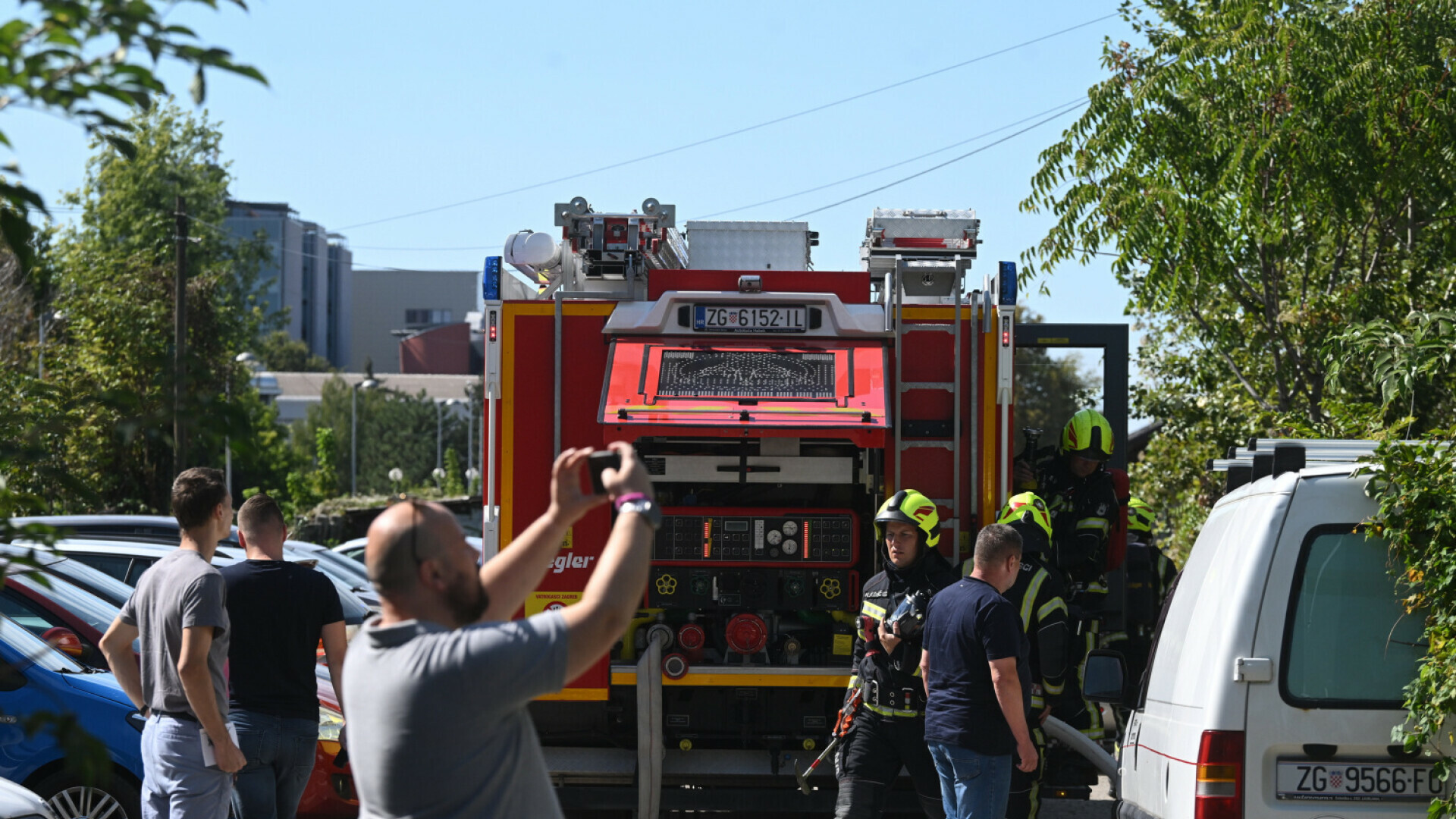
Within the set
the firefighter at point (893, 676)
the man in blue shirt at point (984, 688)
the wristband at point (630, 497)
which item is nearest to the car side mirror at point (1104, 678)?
the man in blue shirt at point (984, 688)

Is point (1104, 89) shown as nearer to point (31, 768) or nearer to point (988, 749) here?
point (988, 749)

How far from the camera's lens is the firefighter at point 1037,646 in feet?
21.0

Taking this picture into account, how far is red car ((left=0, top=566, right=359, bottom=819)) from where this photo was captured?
7480 millimetres

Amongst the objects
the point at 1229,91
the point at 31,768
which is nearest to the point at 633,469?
the point at 31,768

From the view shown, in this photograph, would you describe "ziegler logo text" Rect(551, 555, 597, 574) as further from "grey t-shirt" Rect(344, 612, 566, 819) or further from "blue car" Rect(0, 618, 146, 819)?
"grey t-shirt" Rect(344, 612, 566, 819)

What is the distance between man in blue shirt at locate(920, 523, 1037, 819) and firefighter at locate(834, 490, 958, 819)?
41 centimetres

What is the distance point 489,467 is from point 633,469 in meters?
4.67

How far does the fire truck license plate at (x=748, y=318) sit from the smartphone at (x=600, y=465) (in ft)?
14.8

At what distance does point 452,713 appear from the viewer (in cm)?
278

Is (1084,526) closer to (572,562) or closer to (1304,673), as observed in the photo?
(572,562)

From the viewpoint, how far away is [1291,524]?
4.40 m

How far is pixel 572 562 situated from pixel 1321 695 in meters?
3.98

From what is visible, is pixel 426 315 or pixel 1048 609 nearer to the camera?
pixel 1048 609

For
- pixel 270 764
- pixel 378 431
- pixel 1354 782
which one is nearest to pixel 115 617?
pixel 270 764
